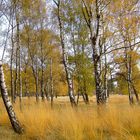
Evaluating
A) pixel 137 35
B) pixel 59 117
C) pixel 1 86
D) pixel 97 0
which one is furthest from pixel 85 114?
pixel 137 35

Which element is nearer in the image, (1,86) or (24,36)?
(1,86)

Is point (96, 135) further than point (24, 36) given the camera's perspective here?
No

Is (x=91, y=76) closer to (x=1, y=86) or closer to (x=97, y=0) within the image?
(x=97, y=0)

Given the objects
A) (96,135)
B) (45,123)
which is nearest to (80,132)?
(96,135)

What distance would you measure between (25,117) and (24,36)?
2024 centimetres

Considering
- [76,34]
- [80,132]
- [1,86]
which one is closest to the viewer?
[80,132]

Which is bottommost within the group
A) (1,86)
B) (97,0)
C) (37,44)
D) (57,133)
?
(57,133)

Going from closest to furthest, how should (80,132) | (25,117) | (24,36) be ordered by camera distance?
(80,132), (25,117), (24,36)

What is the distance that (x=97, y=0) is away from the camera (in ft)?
34.5

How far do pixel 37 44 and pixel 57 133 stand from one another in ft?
79.1

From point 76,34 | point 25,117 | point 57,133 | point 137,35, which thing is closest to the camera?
point 57,133

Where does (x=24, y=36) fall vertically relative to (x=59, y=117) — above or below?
above

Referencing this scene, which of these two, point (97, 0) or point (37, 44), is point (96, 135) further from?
point (37, 44)

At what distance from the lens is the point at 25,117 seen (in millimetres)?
10055
